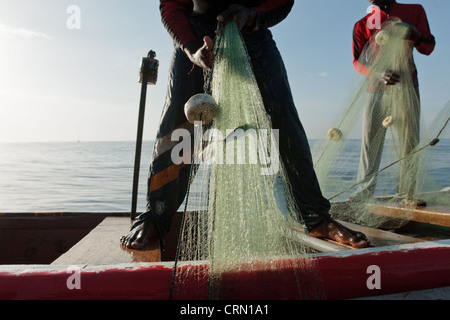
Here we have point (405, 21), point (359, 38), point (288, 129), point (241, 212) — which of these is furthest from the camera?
point (359, 38)

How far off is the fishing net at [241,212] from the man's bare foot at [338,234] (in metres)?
0.45

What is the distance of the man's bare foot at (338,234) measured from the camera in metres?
1.57

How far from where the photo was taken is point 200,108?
3.79ft

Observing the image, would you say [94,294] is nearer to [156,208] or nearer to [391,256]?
[156,208]

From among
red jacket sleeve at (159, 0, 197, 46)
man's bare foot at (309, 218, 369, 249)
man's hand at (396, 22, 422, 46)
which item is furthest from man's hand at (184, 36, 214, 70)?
man's hand at (396, 22, 422, 46)

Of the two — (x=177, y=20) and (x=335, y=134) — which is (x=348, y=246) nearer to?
(x=335, y=134)

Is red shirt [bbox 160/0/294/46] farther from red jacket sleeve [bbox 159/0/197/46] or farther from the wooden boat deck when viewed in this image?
the wooden boat deck

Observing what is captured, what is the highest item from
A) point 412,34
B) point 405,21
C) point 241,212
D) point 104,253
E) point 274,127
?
point 405,21

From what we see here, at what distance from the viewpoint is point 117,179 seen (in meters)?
11.9

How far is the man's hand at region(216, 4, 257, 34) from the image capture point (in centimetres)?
162

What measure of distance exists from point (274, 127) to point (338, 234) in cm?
73

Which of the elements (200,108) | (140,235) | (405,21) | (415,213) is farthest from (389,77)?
(140,235)

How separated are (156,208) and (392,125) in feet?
7.75

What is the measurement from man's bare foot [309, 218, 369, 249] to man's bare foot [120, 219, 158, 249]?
929 mm
